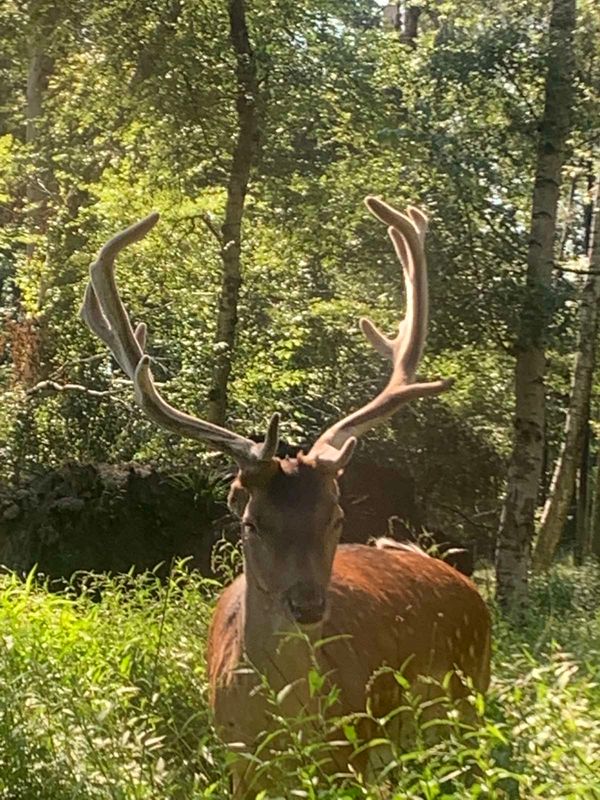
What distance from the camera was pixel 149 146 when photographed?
33.0ft

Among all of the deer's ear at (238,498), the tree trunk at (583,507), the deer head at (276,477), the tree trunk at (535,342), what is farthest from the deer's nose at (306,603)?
the tree trunk at (583,507)

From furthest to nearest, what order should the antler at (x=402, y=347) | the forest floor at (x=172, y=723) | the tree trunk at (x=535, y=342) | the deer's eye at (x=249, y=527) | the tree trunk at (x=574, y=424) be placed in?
the tree trunk at (x=574, y=424)
the tree trunk at (x=535, y=342)
the antler at (x=402, y=347)
the deer's eye at (x=249, y=527)
the forest floor at (x=172, y=723)

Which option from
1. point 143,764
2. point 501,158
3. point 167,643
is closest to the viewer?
point 143,764

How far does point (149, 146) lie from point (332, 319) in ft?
8.48

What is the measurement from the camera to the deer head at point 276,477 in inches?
142

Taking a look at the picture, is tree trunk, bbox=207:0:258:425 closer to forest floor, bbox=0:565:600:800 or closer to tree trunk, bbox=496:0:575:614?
tree trunk, bbox=496:0:575:614

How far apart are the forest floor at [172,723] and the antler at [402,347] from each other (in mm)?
1021

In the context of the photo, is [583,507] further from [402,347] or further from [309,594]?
[309,594]

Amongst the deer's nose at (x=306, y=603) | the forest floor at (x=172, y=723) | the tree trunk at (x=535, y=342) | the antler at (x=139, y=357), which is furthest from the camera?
the tree trunk at (x=535, y=342)

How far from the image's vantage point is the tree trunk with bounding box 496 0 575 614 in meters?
8.20

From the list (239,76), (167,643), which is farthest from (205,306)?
(167,643)

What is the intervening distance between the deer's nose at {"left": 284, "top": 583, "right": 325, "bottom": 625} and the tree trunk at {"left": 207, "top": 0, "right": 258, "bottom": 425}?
5.59 m

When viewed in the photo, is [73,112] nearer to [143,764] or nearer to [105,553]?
[105,553]

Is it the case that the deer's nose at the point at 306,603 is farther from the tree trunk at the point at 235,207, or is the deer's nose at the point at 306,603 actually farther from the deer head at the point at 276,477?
the tree trunk at the point at 235,207
